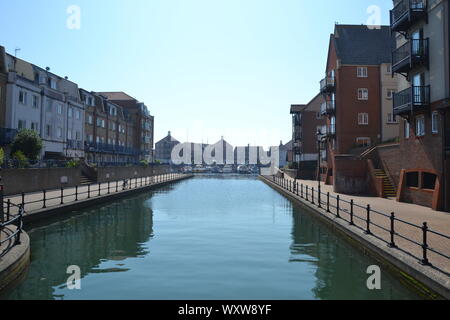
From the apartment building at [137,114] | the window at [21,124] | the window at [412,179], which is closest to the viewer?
the window at [412,179]

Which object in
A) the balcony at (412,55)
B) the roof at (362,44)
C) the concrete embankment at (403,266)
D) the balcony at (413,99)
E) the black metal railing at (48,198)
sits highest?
the roof at (362,44)

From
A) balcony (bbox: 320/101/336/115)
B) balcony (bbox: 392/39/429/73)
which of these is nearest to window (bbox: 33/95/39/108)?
balcony (bbox: 320/101/336/115)

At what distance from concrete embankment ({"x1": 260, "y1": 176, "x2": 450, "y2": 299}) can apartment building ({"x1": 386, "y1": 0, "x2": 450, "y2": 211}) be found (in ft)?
28.8

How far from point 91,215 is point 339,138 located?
2953 centimetres

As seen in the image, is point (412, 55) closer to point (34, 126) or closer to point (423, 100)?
point (423, 100)

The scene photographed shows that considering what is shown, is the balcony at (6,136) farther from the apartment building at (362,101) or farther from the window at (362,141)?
the window at (362,141)

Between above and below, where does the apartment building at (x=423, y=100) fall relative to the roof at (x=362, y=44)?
below

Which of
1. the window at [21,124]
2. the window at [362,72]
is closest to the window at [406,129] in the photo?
the window at [362,72]

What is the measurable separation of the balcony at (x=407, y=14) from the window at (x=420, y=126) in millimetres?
6018

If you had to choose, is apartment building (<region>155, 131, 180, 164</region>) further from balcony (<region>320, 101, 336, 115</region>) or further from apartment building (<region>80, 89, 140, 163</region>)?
balcony (<region>320, 101, 336, 115</region>)

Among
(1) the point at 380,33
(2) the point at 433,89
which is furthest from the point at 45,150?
(1) the point at 380,33

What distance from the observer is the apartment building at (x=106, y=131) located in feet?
189

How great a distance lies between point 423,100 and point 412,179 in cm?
539

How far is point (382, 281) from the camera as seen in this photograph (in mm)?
9758
